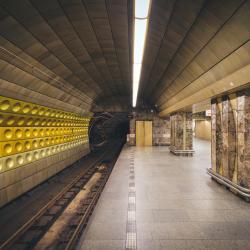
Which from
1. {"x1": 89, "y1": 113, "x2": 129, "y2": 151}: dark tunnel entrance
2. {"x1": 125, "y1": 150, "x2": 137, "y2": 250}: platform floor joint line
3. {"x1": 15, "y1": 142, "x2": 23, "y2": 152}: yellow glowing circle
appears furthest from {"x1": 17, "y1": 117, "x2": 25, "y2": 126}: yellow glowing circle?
{"x1": 89, "y1": 113, "x2": 129, "y2": 151}: dark tunnel entrance

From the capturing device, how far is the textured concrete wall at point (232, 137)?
5.18 metres

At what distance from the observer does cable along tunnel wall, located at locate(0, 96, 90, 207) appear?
644 cm

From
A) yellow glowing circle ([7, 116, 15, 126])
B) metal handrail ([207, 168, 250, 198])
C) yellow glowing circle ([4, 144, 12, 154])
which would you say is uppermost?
yellow glowing circle ([7, 116, 15, 126])

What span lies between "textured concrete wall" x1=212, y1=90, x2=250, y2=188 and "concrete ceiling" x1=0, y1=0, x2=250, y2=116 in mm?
526

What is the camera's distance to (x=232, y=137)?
590 centimetres

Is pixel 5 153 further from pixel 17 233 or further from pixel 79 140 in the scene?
pixel 79 140

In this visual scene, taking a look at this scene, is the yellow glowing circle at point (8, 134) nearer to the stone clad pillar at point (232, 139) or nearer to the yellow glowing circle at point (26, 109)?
the yellow glowing circle at point (26, 109)

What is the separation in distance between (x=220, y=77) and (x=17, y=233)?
22.1ft

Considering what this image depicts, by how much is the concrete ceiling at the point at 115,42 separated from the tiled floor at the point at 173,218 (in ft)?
10.0

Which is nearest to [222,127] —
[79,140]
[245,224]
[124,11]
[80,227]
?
[245,224]

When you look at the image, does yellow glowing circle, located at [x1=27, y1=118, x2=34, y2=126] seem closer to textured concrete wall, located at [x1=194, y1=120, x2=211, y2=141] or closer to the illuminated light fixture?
the illuminated light fixture

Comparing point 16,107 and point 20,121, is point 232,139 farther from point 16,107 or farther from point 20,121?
point 20,121

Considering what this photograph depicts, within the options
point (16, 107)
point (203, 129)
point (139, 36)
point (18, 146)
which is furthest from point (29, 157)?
point (203, 129)

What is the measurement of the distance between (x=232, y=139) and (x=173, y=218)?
3.21 metres
